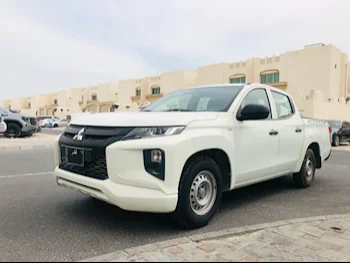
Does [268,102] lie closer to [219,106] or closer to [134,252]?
[219,106]

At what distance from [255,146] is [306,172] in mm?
2184

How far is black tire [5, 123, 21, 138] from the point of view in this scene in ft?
60.9

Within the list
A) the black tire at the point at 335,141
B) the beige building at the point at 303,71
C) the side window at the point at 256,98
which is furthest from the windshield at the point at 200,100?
the beige building at the point at 303,71

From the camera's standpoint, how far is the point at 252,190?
237 inches

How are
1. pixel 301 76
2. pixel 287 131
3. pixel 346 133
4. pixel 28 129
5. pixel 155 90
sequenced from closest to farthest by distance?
1. pixel 287 131
2. pixel 346 133
3. pixel 28 129
4. pixel 301 76
5. pixel 155 90

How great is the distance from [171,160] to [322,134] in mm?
4481

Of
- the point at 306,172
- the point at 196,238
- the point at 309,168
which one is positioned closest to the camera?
the point at 196,238

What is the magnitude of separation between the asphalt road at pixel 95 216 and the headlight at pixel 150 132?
1.11 m

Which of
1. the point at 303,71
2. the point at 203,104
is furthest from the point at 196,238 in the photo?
the point at 303,71

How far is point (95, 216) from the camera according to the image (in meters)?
4.29

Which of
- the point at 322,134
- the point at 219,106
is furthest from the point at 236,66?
the point at 219,106

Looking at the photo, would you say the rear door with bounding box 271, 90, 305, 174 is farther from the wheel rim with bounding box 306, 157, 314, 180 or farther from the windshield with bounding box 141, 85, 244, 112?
the windshield with bounding box 141, 85, 244, 112

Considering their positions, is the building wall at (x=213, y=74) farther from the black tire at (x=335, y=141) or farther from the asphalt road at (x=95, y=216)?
the asphalt road at (x=95, y=216)

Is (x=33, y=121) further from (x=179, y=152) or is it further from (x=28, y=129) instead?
(x=179, y=152)
